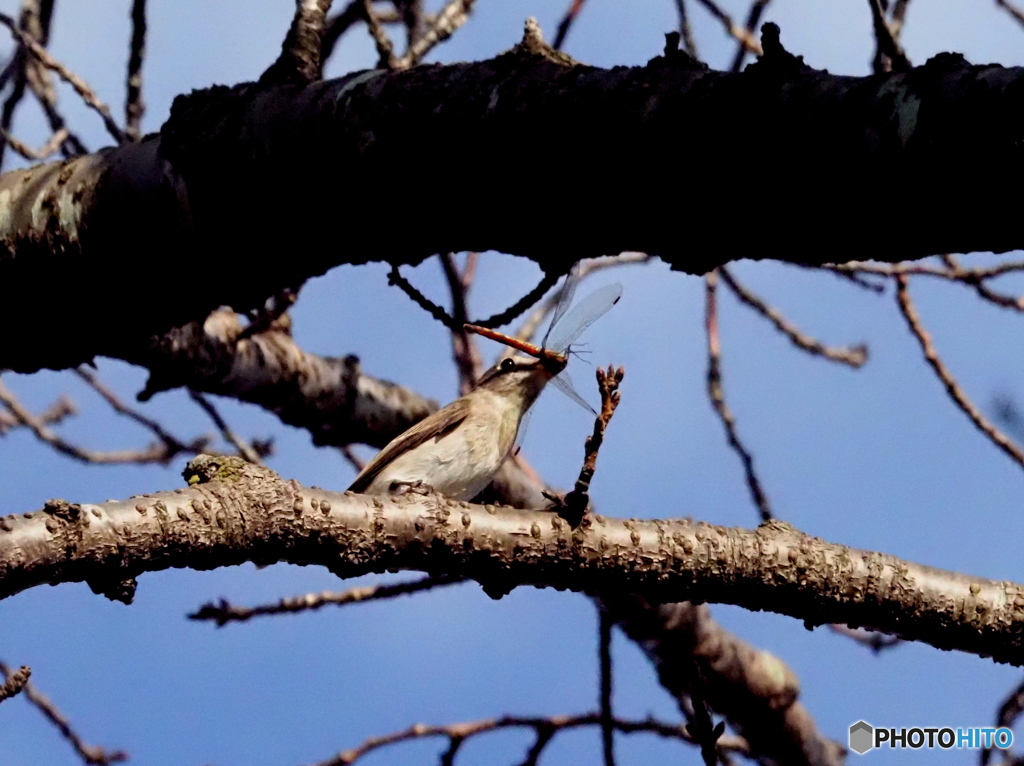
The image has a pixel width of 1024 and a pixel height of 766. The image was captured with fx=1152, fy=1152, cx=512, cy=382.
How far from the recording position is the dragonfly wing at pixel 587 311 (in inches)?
157

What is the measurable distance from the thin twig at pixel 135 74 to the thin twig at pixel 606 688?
7.85 feet

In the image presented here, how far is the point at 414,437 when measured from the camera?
4.07 m

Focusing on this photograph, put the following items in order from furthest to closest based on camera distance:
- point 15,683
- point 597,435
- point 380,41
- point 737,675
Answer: point 737,675 → point 380,41 → point 597,435 → point 15,683

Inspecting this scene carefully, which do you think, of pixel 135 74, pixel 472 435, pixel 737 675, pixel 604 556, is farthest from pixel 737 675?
pixel 135 74

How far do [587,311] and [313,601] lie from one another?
136 cm

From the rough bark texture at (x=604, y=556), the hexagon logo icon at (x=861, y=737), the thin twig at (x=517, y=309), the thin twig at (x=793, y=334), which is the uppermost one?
the thin twig at (x=793, y=334)

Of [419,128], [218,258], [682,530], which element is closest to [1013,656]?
[682,530]

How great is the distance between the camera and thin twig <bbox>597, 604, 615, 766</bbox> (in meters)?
2.88

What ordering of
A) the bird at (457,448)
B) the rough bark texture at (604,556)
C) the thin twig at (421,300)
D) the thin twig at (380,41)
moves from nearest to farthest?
the rough bark texture at (604,556), the thin twig at (421,300), the thin twig at (380,41), the bird at (457,448)

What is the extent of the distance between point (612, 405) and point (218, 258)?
137 cm

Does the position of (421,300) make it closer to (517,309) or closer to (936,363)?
(517,309)

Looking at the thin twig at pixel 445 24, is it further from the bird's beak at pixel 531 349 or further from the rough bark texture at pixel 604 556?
the rough bark texture at pixel 604 556

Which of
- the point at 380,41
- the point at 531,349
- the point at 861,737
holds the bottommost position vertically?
the point at 861,737

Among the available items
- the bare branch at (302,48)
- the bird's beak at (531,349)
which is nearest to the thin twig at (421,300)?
the bare branch at (302,48)
